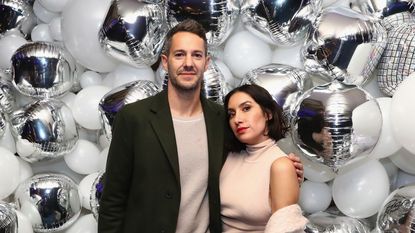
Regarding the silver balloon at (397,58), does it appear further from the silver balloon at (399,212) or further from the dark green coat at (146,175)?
the dark green coat at (146,175)

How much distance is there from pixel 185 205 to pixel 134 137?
24 centimetres

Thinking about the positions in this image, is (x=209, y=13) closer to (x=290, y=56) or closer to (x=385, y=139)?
(x=290, y=56)

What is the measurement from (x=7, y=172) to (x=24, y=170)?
208 mm

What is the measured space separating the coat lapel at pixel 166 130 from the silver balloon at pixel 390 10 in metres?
0.96

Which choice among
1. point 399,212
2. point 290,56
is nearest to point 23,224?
point 290,56

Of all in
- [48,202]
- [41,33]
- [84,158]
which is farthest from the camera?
[41,33]

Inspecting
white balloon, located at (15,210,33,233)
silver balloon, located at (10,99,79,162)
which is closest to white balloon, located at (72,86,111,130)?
silver balloon, located at (10,99,79,162)

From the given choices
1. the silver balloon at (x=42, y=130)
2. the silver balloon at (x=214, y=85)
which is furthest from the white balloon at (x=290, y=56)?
the silver balloon at (x=42, y=130)

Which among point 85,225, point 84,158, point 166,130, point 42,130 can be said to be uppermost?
point 166,130

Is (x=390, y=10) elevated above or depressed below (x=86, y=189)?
above

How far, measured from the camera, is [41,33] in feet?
7.59

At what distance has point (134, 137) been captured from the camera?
1431 mm

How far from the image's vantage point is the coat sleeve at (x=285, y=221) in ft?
4.16

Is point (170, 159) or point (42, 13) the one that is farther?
point (42, 13)
